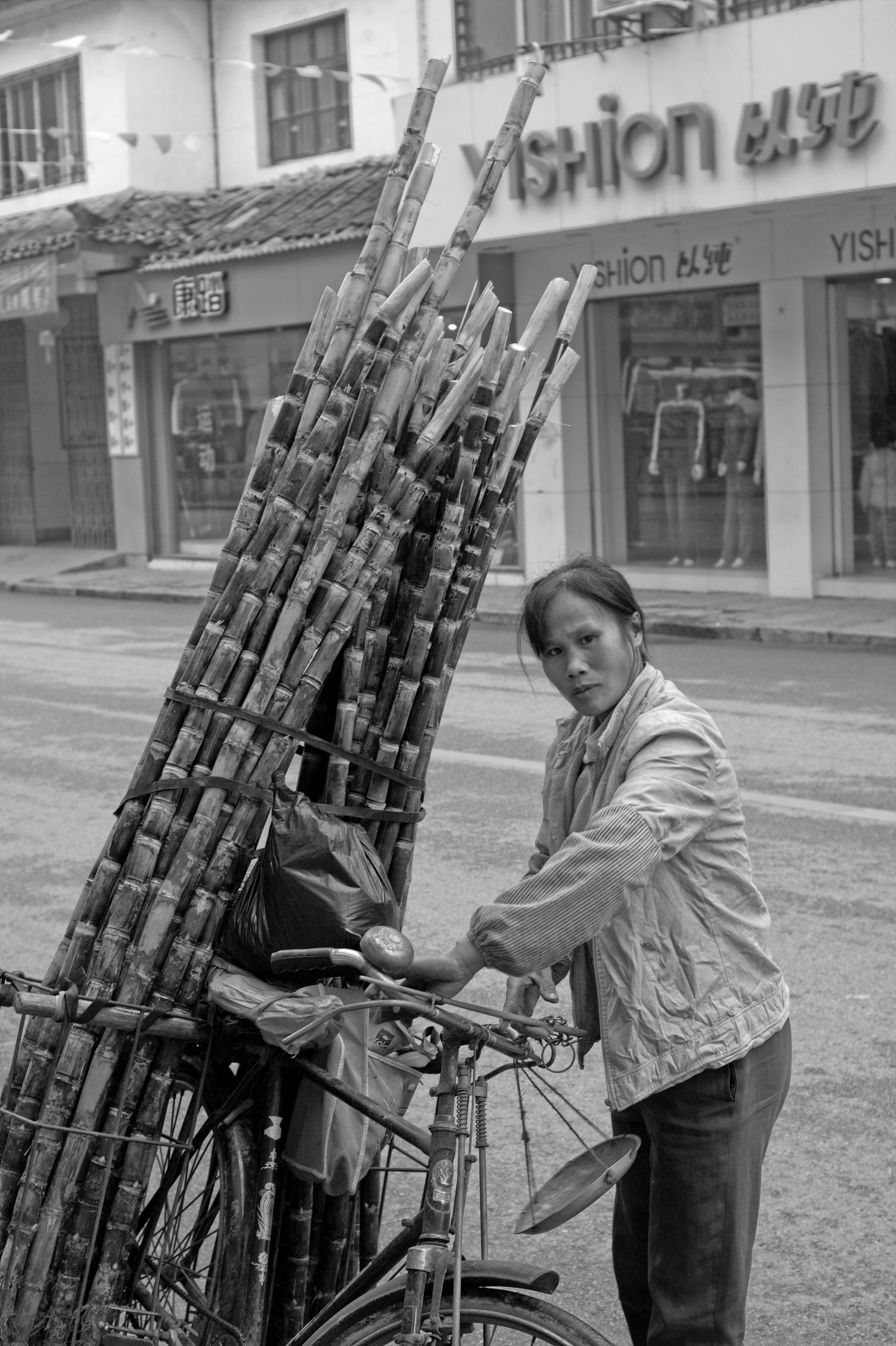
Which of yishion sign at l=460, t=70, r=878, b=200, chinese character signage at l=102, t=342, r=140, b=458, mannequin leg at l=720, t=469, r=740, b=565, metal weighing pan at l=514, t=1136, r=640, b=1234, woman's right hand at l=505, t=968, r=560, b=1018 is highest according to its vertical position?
yishion sign at l=460, t=70, r=878, b=200

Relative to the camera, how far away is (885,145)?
43.7 ft

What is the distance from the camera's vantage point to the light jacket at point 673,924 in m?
2.57

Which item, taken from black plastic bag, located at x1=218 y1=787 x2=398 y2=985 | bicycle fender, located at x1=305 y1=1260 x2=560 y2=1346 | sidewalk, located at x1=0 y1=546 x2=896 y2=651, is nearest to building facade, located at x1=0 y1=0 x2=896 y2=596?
sidewalk, located at x1=0 y1=546 x2=896 y2=651

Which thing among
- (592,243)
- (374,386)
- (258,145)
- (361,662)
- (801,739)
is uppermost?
(258,145)

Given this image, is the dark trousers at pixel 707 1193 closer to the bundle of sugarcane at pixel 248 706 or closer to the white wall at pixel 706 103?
the bundle of sugarcane at pixel 248 706

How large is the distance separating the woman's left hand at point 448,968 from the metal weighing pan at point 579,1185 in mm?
320

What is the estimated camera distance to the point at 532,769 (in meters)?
9.03

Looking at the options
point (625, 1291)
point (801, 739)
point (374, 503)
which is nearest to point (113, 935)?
point (374, 503)

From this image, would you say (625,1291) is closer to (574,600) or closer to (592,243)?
(574,600)

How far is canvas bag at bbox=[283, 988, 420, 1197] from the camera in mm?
2682

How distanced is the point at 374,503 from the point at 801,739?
23.3ft

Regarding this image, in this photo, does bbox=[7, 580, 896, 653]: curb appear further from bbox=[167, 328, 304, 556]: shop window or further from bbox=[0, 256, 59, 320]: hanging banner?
bbox=[0, 256, 59, 320]: hanging banner

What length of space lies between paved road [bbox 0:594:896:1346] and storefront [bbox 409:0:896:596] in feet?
9.66

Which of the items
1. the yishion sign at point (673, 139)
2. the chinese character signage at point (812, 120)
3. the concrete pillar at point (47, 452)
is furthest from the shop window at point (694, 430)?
the concrete pillar at point (47, 452)
